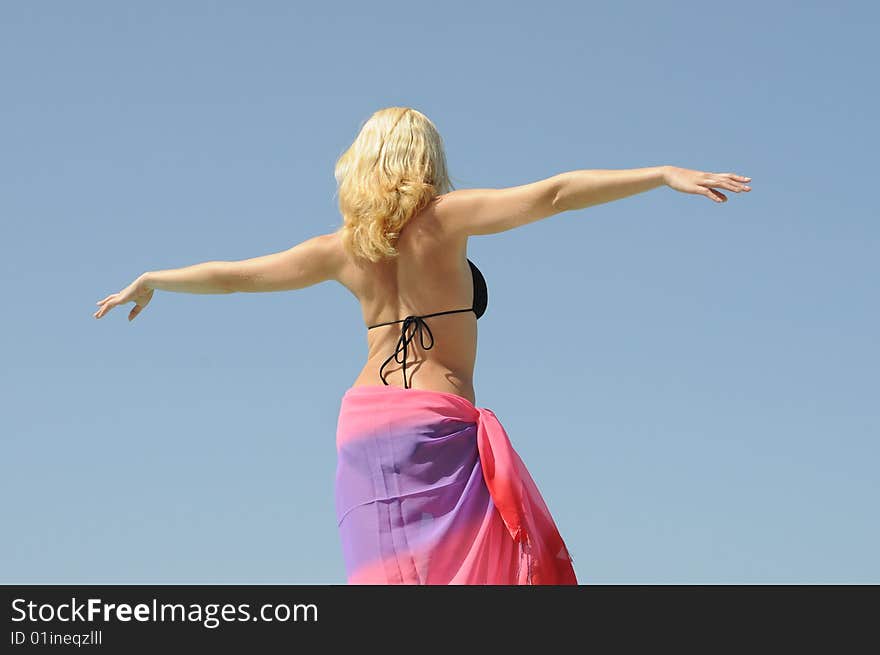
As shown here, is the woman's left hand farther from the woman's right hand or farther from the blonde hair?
the woman's right hand

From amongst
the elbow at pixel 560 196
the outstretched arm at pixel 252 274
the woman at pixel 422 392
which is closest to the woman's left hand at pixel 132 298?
the outstretched arm at pixel 252 274

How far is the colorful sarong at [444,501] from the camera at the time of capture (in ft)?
27.3

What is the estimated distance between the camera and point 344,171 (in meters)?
8.84

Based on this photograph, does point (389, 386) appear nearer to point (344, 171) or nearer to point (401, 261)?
point (401, 261)

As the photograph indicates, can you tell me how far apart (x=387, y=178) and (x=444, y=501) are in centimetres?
166

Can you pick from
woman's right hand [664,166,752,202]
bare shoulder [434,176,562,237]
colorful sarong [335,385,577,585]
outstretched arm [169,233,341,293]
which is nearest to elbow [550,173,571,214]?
bare shoulder [434,176,562,237]

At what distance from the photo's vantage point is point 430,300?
8.53 m

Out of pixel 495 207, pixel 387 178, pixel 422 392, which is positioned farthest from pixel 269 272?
pixel 495 207

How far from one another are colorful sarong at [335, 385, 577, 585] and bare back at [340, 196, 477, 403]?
0.12m

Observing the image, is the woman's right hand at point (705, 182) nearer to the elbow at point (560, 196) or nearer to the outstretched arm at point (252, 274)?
the elbow at point (560, 196)

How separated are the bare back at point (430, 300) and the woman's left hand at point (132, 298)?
4.75ft

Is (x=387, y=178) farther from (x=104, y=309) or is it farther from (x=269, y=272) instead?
(x=104, y=309)

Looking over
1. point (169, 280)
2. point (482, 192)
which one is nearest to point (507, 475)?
point (482, 192)

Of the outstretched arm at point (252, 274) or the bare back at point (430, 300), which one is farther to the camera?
the outstretched arm at point (252, 274)
